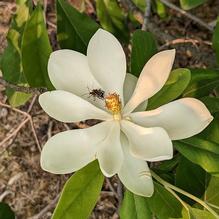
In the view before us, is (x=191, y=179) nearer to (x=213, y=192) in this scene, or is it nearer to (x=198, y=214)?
(x=213, y=192)

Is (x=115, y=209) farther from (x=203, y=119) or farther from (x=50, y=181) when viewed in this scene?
(x=203, y=119)

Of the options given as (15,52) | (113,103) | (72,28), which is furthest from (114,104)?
(15,52)

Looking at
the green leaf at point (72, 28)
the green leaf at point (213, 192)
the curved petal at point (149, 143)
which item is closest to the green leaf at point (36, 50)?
the green leaf at point (72, 28)

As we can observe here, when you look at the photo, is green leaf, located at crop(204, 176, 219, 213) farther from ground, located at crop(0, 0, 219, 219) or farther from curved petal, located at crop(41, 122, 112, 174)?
ground, located at crop(0, 0, 219, 219)

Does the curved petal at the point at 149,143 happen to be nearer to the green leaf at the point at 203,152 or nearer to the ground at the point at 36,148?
the green leaf at the point at 203,152

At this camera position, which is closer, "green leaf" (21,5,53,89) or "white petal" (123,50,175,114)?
"white petal" (123,50,175,114)

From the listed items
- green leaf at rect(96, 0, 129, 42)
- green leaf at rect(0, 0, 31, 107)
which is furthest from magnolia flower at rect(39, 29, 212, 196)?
green leaf at rect(96, 0, 129, 42)
